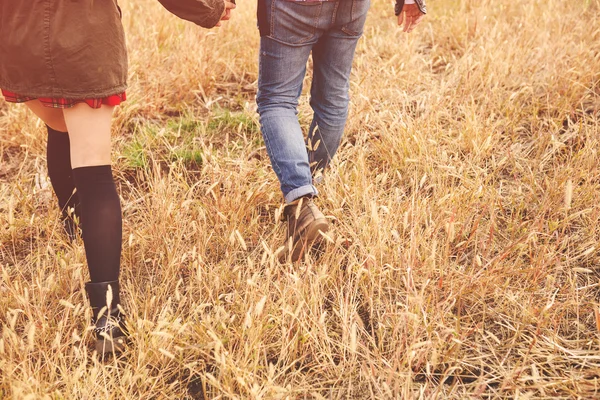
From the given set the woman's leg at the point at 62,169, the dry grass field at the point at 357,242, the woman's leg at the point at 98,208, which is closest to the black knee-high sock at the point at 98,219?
the woman's leg at the point at 98,208

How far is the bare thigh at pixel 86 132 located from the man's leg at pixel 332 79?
3.27 feet

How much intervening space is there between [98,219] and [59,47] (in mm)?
590

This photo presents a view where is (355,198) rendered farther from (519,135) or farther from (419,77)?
(419,77)

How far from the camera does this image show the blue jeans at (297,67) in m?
2.09

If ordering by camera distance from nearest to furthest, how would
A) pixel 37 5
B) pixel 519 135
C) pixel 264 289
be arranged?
1. pixel 37 5
2. pixel 264 289
3. pixel 519 135

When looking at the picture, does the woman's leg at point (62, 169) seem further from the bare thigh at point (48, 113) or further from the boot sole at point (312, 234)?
the boot sole at point (312, 234)

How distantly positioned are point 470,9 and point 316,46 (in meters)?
3.16

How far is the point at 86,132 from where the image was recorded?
1785 mm

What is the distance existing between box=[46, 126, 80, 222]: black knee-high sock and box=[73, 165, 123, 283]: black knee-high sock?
1.85ft

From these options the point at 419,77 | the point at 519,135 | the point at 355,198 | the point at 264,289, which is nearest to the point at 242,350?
the point at 264,289

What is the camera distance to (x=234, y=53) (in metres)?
4.24

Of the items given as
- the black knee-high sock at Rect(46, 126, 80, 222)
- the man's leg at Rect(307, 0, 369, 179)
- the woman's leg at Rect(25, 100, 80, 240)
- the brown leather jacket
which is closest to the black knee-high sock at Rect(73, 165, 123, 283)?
the brown leather jacket

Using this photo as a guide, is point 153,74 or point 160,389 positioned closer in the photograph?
point 160,389

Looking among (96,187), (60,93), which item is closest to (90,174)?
(96,187)
